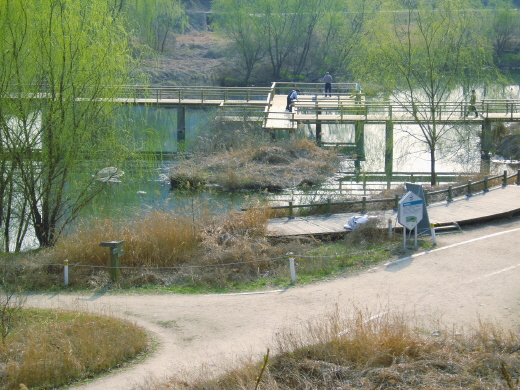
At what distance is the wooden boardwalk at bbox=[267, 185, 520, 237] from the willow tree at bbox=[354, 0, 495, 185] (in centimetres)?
525

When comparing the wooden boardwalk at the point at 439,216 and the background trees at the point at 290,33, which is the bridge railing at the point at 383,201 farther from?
the background trees at the point at 290,33

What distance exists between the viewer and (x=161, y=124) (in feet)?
140

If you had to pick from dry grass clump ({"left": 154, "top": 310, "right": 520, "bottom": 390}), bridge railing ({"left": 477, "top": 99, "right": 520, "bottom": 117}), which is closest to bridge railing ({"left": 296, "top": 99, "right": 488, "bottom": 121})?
bridge railing ({"left": 477, "top": 99, "right": 520, "bottom": 117})

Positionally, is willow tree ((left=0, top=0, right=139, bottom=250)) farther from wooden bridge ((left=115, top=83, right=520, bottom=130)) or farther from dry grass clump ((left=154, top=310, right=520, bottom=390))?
wooden bridge ((left=115, top=83, right=520, bottom=130))

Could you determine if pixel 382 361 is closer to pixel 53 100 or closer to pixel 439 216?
pixel 439 216

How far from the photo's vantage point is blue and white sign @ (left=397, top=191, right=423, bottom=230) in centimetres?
1434

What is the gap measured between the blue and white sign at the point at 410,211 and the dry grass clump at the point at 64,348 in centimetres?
714

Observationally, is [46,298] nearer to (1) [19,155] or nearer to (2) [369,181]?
(1) [19,155]

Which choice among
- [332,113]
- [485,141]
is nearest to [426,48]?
[485,141]

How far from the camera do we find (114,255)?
1294 centimetres

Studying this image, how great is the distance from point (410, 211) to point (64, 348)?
348 inches

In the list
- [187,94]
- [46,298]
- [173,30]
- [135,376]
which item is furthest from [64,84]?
[173,30]

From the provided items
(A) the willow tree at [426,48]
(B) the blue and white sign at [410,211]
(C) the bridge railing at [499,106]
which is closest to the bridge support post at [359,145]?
(C) the bridge railing at [499,106]

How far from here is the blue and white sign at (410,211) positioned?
1434cm
